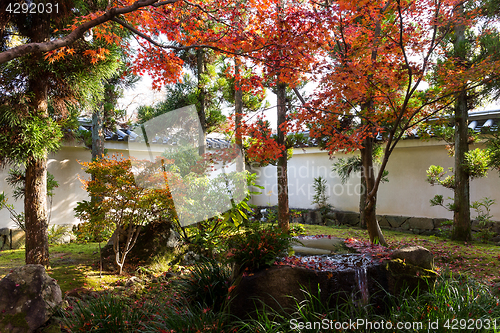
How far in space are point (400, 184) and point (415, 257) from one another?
20.6 ft

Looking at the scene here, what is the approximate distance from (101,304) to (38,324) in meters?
0.83

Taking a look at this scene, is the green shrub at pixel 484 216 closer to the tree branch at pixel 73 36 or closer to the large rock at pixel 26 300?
the tree branch at pixel 73 36

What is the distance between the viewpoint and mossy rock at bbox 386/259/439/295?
3.09 meters

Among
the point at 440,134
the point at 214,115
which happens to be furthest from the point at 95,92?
the point at 440,134

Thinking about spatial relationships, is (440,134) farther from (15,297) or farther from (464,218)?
(15,297)

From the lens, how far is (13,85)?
476 cm

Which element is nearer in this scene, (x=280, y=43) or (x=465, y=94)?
(x=280, y=43)

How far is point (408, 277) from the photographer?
312 centimetres

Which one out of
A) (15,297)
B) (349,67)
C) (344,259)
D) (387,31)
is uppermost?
(387,31)

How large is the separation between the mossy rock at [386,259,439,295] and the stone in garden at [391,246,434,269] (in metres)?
0.04

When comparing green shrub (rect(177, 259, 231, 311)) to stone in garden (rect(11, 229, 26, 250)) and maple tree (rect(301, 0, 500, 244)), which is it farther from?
stone in garden (rect(11, 229, 26, 250))

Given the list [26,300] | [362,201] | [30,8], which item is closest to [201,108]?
[30,8]

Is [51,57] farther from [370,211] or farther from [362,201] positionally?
[362,201]

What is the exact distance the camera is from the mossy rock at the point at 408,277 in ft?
10.1
